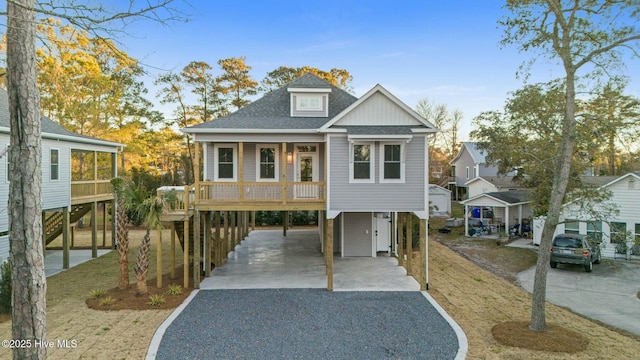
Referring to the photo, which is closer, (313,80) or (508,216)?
(313,80)

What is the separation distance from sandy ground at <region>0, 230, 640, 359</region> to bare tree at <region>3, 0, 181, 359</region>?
11.1ft

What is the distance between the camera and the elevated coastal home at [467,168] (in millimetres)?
39259

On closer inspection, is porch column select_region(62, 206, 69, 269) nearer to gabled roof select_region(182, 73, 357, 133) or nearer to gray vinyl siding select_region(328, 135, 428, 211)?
gabled roof select_region(182, 73, 357, 133)

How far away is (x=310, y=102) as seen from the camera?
15734 mm

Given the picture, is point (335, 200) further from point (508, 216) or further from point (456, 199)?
point (456, 199)

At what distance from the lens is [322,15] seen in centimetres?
2184

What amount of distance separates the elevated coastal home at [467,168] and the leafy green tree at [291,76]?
50.4 feet

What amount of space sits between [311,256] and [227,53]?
75.6 ft

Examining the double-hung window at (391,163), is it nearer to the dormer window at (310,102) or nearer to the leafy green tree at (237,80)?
the dormer window at (310,102)

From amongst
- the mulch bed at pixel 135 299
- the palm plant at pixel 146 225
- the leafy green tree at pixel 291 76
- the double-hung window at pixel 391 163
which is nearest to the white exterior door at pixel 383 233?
the double-hung window at pixel 391 163

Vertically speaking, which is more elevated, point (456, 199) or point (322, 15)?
point (322, 15)

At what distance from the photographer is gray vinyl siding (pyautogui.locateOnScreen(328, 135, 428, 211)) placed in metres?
12.8

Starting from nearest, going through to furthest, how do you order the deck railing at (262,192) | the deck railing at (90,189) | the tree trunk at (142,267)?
the tree trunk at (142,267)
the deck railing at (262,192)
the deck railing at (90,189)

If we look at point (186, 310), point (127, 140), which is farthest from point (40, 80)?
point (186, 310)
